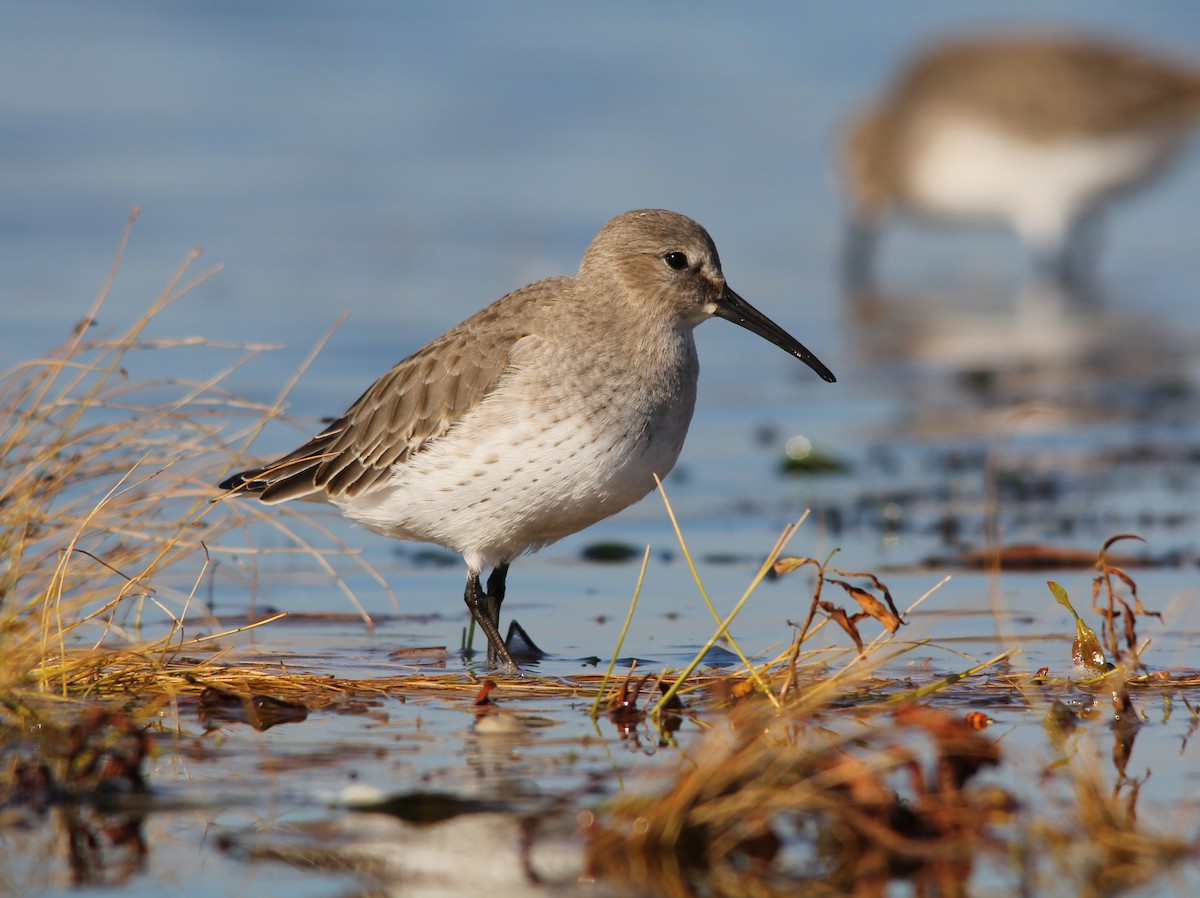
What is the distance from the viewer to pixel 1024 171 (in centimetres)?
1548

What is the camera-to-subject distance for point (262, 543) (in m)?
7.68

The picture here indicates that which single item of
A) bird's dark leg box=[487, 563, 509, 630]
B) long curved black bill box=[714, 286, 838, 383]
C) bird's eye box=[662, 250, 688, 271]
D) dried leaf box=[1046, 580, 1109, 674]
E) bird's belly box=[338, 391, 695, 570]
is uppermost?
bird's eye box=[662, 250, 688, 271]

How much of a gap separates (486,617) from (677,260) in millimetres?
1448

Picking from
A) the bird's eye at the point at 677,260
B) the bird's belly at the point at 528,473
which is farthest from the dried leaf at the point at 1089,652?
the bird's eye at the point at 677,260

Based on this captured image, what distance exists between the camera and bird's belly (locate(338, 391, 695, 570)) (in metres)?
5.79

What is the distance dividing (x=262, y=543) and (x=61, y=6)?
17244mm

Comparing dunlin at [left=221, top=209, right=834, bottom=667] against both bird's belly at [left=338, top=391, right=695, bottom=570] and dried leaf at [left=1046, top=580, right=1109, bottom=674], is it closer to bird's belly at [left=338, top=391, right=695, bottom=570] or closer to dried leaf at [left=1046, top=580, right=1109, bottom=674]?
bird's belly at [left=338, top=391, right=695, bottom=570]

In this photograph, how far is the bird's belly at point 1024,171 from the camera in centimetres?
1517

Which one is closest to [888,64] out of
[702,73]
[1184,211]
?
[702,73]

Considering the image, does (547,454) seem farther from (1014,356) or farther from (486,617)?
(1014,356)

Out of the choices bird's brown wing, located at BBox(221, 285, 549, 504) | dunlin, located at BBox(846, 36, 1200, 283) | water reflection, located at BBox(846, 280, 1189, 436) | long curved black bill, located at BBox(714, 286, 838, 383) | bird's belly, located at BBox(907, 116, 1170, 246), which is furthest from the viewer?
bird's belly, located at BBox(907, 116, 1170, 246)

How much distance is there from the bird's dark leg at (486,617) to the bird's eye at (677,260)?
1293 millimetres

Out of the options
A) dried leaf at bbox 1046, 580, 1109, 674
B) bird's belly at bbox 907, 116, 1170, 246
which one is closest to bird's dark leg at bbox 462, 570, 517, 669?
dried leaf at bbox 1046, 580, 1109, 674

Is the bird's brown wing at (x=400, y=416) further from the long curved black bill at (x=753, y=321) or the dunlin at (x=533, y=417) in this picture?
the long curved black bill at (x=753, y=321)
